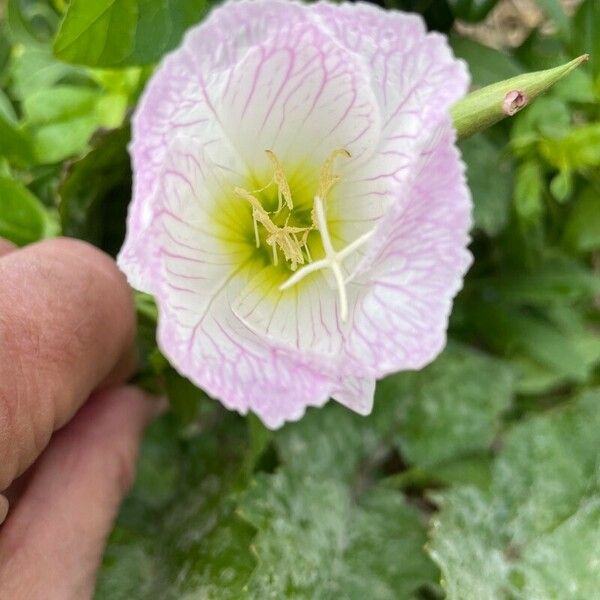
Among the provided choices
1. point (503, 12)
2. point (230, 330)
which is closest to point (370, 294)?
point (230, 330)

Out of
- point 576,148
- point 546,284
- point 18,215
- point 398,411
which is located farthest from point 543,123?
point 18,215

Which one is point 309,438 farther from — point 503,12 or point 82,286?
Answer: point 503,12

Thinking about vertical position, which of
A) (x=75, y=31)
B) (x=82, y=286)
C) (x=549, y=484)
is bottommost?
→ (x=549, y=484)

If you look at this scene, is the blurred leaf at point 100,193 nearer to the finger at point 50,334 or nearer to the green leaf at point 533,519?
the finger at point 50,334

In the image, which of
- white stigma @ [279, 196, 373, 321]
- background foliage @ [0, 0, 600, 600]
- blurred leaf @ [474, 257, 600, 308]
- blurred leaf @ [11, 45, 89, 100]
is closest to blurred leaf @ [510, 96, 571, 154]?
background foliage @ [0, 0, 600, 600]

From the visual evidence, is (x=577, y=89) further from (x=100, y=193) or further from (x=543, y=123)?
(x=100, y=193)

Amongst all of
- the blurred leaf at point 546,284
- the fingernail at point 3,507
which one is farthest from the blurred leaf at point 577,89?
the fingernail at point 3,507

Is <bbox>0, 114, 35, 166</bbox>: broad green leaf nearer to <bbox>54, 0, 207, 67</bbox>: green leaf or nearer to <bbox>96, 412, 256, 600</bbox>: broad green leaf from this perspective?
<bbox>54, 0, 207, 67</bbox>: green leaf
